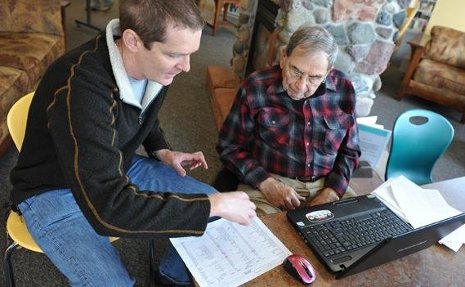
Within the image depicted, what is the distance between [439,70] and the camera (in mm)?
3854

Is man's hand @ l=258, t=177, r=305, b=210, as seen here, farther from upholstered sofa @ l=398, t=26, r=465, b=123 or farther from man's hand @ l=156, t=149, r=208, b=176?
upholstered sofa @ l=398, t=26, r=465, b=123

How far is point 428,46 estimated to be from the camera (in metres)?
4.02

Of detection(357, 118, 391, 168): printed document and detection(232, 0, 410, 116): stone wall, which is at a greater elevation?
detection(232, 0, 410, 116): stone wall

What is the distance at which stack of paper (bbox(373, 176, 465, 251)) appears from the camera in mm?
1059

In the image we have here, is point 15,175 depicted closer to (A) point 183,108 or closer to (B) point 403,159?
(B) point 403,159

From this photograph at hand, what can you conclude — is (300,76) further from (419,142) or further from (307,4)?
(307,4)

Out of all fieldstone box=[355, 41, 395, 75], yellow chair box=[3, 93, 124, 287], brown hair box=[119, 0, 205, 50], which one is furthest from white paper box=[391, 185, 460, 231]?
fieldstone box=[355, 41, 395, 75]

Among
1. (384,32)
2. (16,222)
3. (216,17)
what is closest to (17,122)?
(16,222)

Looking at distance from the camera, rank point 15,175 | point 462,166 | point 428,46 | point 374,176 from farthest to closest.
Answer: point 428,46, point 462,166, point 374,176, point 15,175

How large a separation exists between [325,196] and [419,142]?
0.72 meters

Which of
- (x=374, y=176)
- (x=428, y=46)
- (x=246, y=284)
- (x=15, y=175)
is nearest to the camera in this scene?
(x=246, y=284)

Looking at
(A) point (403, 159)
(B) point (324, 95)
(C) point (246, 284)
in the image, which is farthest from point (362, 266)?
(A) point (403, 159)

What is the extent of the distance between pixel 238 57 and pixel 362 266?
9.03 feet

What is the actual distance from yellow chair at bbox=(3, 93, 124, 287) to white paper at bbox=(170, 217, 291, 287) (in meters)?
0.51
